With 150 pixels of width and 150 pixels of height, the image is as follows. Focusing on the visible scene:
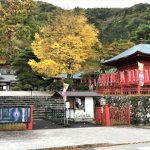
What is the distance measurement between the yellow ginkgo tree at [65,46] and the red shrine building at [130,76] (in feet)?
13.5

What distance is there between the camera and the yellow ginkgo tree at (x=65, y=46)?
40.0m

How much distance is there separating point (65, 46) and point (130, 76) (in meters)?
9.17

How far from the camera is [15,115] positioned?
22844 millimetres

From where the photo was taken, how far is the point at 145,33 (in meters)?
59.6

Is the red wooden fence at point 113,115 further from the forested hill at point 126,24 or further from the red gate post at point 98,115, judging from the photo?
the forested hill at point 126,24

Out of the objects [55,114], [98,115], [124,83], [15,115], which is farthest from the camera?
[124,83]

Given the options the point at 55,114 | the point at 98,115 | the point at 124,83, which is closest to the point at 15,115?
the point at 98,115

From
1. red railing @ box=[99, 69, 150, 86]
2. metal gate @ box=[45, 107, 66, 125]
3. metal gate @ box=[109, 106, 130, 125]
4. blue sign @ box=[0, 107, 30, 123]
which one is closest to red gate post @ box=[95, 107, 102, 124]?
metal gate @ box=[109, 106, 130, 125]

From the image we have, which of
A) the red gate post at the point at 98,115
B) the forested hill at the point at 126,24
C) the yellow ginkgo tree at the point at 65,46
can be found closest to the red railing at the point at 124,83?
the yellow ginkgo tree at the point at 65,46

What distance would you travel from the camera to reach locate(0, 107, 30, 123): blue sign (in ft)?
74.0

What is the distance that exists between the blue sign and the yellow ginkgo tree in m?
17.3

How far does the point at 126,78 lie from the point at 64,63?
8107 millimetres

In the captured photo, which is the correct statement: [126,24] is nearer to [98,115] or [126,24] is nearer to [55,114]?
[55,114]

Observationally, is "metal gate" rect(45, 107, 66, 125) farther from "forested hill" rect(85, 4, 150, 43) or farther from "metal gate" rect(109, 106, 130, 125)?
"forested hill" rect(85, 4, 150, 43)
